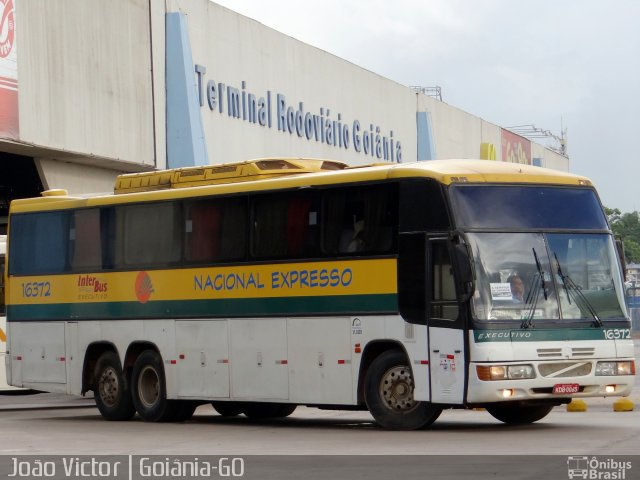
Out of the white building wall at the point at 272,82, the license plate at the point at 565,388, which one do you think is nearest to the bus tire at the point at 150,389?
the license plate at the point at 565,388

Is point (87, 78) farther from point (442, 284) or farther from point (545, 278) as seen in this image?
point (545, 278)

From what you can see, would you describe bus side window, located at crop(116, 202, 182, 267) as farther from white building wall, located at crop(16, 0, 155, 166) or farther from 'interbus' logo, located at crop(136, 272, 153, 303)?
white building wall, located at crop(16, 0, 155, 166)

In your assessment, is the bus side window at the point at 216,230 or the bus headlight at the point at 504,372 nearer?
the bus headlight at the point at 504,372

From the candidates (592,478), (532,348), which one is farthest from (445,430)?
(592,478)

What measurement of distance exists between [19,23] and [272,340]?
13617 mm

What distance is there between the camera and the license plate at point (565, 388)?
16172 mm

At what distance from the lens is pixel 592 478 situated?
11.0 metres

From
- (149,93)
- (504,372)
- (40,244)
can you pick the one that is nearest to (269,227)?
(504,372)

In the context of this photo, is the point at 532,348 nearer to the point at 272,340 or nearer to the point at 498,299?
the point at 498,299

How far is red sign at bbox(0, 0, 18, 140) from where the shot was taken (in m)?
29.0

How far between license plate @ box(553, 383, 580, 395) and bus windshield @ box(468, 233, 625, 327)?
74 cm

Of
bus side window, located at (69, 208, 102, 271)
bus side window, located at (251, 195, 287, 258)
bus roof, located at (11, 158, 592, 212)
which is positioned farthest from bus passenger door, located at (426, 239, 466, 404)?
bus side window, located at (69, 208, 102, 271)

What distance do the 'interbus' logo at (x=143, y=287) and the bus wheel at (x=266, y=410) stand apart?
2134 millimetres

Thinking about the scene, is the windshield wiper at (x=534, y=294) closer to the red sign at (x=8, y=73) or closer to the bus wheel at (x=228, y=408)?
the bus wheel at (x=228, y=408)
